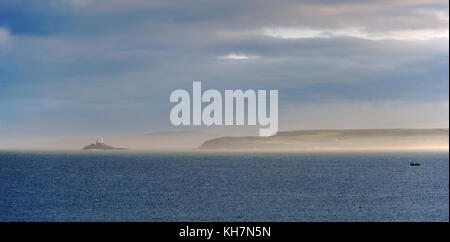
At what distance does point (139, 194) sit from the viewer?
113 m

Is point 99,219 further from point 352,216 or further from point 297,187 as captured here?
point 297,187

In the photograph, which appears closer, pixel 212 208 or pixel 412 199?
pixel 212 208

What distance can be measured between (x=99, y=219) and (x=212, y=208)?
19601 millimetres

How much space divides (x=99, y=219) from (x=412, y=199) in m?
63.5
